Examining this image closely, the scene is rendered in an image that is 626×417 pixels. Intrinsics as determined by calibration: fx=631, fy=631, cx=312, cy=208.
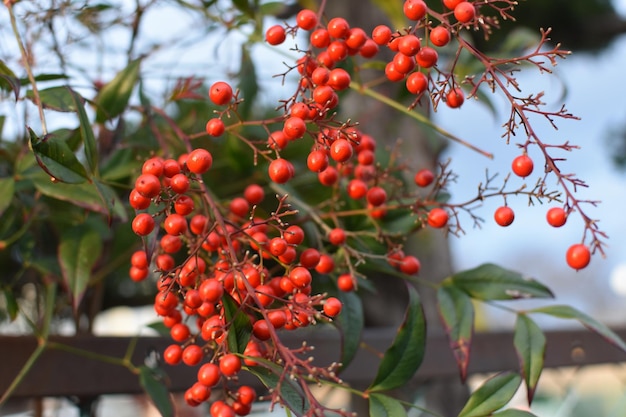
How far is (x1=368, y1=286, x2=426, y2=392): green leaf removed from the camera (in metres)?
0.32

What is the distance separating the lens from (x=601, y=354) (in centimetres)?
61

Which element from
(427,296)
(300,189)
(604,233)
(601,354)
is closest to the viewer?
(604,233)

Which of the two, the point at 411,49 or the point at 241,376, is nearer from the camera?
the point at 411,49

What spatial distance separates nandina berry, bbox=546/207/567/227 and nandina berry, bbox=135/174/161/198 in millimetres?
168

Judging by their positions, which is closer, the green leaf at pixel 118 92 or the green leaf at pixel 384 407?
the green leaf at pixel 384 407

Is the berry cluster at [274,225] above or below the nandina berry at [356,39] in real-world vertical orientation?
below

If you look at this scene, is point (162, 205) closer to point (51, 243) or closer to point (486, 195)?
point (486, 195)

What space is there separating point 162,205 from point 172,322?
7 cm

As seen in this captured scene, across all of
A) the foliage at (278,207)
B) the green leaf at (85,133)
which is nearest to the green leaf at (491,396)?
the foliage at (278,207)

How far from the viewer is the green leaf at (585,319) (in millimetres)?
350

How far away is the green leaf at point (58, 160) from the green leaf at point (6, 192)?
70mm

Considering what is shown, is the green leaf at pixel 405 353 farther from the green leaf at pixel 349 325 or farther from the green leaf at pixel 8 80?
the green leaf at pixel 8 80

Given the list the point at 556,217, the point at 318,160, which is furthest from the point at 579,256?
the point at 318,160

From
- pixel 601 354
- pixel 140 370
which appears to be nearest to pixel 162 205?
pixel 140 370
